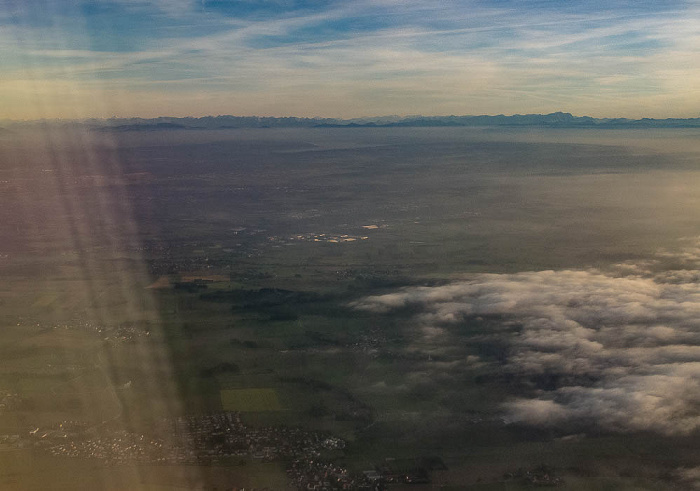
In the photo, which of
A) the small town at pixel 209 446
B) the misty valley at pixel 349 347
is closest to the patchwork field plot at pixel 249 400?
the misty valley at pixel 349 347

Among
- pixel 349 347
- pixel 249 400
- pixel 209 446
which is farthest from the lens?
pixel 349 347

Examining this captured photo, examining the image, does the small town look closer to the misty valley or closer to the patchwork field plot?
the misty valley

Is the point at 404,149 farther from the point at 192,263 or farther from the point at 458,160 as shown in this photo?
the point at 192,263

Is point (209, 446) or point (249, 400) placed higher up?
point (209, 446)

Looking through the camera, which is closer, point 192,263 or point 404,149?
point 192,263

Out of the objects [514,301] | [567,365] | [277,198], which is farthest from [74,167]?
[567,365]

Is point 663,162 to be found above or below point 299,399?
below

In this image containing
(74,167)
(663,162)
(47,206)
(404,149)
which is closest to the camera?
(47,206)

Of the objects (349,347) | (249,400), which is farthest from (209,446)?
(349,347)

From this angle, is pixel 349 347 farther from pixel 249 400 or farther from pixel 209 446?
pixel 209 446
